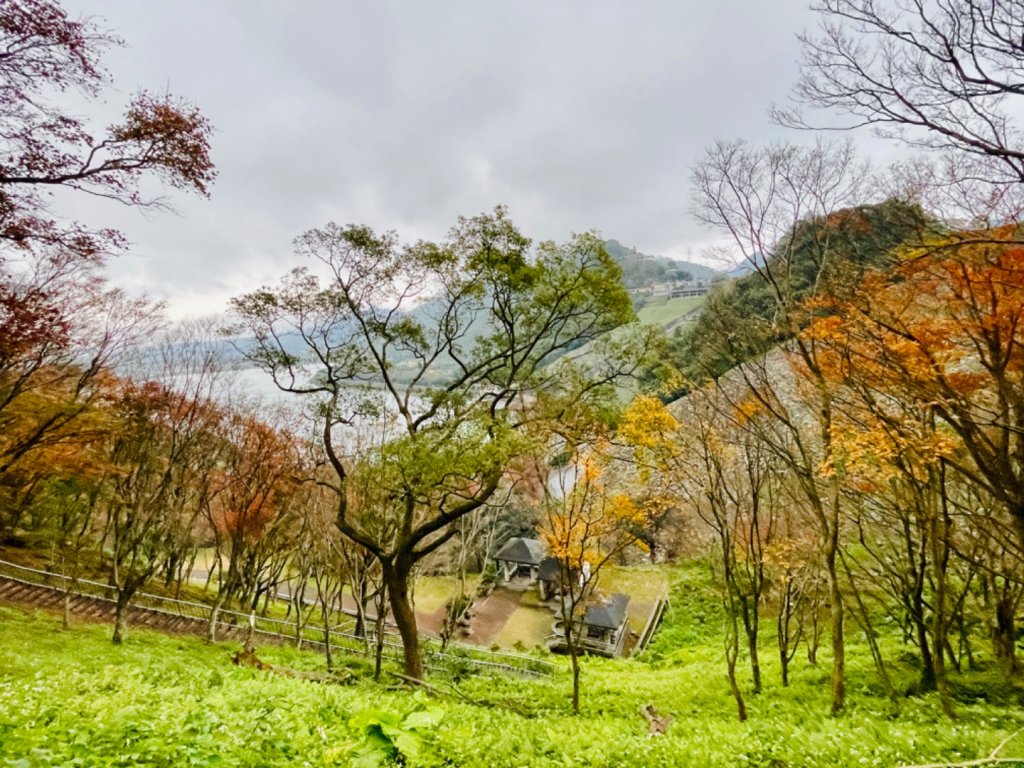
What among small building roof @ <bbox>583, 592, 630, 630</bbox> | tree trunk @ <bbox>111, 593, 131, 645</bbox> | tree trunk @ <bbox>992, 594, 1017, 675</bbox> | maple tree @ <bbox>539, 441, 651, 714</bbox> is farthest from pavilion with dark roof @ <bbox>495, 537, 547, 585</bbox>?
tree trunk @ <bbox>992, 594, 1017, 675</bbox>

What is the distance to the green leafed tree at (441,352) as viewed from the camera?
31.2 ft

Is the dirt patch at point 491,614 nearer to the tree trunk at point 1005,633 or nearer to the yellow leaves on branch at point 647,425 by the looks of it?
the yellow leaves on branch at point 647,425

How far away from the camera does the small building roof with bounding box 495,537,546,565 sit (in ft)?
114

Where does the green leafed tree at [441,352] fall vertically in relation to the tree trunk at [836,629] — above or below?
above

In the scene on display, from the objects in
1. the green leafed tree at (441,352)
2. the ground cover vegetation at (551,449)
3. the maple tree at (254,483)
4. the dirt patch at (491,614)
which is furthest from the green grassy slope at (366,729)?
the dirt patch at (491,614)

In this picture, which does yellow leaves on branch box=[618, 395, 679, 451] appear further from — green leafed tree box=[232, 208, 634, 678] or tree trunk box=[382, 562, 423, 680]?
tree trunk box=[382, 562, 423, 680]

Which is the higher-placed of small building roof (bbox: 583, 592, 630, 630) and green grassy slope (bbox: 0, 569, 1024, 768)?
green grassy slope (bbox: 0, 569, 1024, 768)

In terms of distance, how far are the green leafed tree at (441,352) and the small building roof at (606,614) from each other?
16929 mm

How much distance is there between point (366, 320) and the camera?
1159 cm

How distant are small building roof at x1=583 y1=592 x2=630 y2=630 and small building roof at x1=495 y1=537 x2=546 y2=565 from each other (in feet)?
27.3

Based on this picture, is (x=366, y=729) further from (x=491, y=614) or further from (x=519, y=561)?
(x=519, y=561)

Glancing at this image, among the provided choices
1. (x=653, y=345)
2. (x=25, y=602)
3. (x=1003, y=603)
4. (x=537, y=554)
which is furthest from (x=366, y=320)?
(x=537, y=554)

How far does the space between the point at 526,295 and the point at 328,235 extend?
181 inches

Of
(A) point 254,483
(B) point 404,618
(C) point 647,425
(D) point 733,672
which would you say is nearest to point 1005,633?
(D) point 733,672
